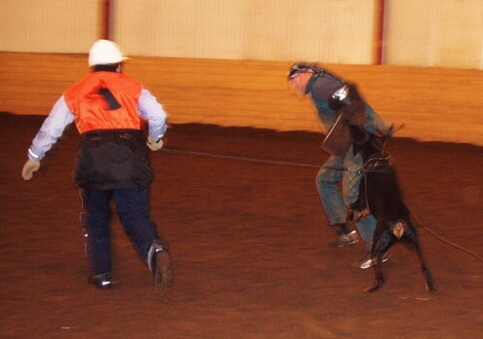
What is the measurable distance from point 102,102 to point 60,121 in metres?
0.31

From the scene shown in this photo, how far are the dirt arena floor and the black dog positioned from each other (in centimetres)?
27

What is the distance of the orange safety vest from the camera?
6.26m

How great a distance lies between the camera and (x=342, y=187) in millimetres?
7773

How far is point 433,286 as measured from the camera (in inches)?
263

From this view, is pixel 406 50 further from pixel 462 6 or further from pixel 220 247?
pixel 220 247

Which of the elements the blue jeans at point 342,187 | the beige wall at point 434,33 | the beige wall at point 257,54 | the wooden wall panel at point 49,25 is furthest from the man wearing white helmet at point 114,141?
the wooden wall panel at point 49,25

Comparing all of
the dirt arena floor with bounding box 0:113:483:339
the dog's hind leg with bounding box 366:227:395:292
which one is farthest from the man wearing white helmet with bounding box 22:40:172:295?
the dog's hind leg with bounding box 366:227:395:292

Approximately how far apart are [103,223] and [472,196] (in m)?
5.39

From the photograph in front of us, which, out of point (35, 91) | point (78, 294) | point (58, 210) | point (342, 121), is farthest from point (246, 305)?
point (35, 91)

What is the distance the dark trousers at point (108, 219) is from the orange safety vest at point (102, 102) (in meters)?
0.47

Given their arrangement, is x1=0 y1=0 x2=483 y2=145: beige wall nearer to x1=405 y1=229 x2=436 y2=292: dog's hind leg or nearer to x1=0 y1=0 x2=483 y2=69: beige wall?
x1=0 y1=0 x2=483 y2=69: beige wall

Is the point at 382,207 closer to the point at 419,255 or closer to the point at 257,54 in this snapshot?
the point at 419,255

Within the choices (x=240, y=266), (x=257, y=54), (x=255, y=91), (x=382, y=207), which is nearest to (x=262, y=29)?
(x=257, y=54)

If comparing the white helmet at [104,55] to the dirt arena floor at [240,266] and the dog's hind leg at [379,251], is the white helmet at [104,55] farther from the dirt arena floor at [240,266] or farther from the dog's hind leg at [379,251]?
the dog's hind leg at [379,251]
